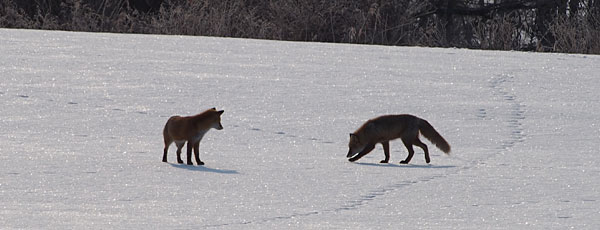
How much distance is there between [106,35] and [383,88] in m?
4.60

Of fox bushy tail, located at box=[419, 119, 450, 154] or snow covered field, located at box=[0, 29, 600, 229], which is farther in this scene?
fox bushy tail, located at box=[419, 119, 450, 154]

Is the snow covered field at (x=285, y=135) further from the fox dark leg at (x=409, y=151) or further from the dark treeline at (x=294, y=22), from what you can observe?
the dark treeline at (x=294, y=22)

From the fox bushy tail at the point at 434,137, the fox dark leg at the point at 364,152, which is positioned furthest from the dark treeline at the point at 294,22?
the fox dark leg at the point at 364,152

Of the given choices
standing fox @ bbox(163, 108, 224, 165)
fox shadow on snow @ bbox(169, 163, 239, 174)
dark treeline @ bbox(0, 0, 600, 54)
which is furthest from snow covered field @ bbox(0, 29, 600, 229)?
dark treeline @ bbox(0, 0, 600, 54)

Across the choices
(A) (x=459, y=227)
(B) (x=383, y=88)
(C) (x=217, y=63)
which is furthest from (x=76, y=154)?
(C) (x=217, y=63)

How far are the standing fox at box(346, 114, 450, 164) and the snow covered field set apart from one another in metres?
0.11

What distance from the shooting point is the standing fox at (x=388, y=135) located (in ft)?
20.4

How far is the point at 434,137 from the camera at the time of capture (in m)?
6.31

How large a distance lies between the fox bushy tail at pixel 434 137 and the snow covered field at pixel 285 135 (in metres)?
0.10

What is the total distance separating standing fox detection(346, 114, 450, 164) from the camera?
6223 millimetres

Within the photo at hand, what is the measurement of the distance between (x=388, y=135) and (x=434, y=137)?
0.30 metres

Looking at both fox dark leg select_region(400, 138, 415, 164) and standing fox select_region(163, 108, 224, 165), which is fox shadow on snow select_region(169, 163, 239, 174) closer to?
standing fox select_region(163, 108, 224, 165)

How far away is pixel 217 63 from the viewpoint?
32.4 ft

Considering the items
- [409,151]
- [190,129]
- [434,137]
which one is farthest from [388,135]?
[190,129]
